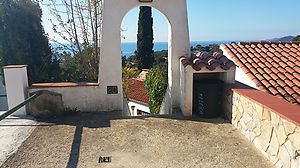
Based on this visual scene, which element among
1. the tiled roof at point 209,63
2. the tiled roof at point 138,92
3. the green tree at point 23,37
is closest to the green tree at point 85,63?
the green tree at point 23,37

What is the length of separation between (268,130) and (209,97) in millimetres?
2525

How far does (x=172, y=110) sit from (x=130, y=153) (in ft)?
10.6

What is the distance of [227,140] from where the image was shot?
18.1ft

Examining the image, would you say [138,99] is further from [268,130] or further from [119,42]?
[268,130]

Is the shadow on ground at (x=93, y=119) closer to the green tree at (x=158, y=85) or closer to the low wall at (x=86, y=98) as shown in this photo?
the low wall at (x=86, y=98)

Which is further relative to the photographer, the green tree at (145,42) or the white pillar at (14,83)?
the green tree at (145,42)

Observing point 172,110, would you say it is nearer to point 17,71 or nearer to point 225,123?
point 225,123

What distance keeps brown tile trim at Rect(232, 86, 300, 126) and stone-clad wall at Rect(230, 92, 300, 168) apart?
0.21ft

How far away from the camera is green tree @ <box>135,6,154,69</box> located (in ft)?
99.3

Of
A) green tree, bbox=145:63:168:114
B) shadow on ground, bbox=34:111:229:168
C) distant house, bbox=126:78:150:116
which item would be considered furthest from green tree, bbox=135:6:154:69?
shadow on ground, bbox=34:111:229:168

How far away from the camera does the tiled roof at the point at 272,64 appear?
746 cm

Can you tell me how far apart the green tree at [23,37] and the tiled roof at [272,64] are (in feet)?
25.0

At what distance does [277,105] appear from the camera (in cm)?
475

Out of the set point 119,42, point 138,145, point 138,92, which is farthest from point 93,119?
point 138,92
